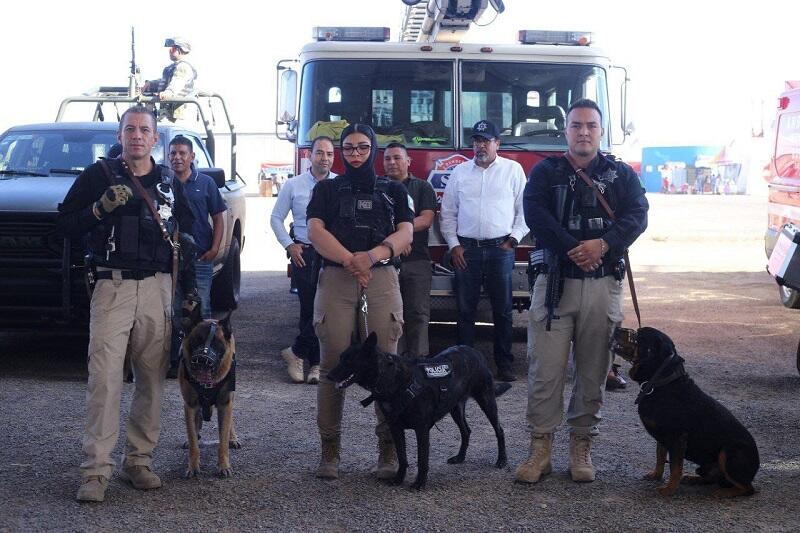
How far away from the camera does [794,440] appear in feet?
21.7

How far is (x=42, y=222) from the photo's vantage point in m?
8.09

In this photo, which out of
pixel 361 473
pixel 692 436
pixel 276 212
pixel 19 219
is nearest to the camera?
pixel 692 436

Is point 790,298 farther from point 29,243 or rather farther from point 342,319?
point 29,243

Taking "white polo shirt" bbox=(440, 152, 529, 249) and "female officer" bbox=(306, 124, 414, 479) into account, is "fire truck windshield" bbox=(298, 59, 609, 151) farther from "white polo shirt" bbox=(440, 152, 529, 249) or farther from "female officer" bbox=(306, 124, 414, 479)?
"female officer" bbox=(306, 124, 414, 479)

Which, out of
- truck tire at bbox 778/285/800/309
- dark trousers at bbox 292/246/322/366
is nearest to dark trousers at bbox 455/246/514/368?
dark trousers at bbox 292/246/322/366

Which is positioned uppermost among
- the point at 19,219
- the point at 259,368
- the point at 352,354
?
the point at 19,219

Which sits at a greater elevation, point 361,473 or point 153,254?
point 153,254

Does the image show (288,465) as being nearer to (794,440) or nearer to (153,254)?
(153,254)

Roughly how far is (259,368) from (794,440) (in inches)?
182

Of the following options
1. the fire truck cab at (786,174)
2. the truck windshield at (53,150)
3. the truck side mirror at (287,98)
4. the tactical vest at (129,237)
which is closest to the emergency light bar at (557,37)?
the truck side mirror at (287,98)

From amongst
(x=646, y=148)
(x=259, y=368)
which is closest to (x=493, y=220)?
(x=259, y=368)

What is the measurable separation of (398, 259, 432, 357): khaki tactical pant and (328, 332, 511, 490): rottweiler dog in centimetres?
230

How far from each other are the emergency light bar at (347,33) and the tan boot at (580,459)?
5322 millimetres

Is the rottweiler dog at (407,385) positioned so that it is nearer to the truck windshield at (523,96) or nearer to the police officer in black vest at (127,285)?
the police officer in black vest at (127,285)
